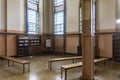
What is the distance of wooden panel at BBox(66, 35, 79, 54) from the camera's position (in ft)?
28.5

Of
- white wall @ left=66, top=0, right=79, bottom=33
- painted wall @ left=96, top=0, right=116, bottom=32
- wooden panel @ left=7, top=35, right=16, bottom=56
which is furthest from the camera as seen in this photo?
white wall @ left=66, top=0, right=79, bottom=33

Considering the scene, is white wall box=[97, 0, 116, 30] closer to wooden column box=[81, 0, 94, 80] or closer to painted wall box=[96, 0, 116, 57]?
painted wall box=[96, 0, 116, 57]

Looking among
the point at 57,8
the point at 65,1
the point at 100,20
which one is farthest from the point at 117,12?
the point at 57,8

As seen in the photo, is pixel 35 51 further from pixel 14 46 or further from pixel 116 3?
pixel 116 3

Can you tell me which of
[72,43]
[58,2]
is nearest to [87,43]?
[72,43]

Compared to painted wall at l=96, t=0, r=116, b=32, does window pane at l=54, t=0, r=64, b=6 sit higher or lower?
higher

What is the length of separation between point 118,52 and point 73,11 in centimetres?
403

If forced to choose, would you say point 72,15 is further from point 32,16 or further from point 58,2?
point 32,16

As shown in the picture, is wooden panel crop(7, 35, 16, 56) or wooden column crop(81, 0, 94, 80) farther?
wooden panel crop(7, 35, 16, 56)

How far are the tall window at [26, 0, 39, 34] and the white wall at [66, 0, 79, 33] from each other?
2.34 m

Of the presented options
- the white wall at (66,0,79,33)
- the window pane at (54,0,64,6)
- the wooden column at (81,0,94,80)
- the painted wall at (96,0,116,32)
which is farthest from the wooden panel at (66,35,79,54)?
the wooden column at (81,0,94,80)

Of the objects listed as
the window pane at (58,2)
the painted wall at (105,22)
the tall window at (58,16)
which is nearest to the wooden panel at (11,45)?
the tall window at (58,16)

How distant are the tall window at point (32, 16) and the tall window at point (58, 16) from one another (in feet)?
4.62

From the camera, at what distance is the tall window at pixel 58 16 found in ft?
31.3
